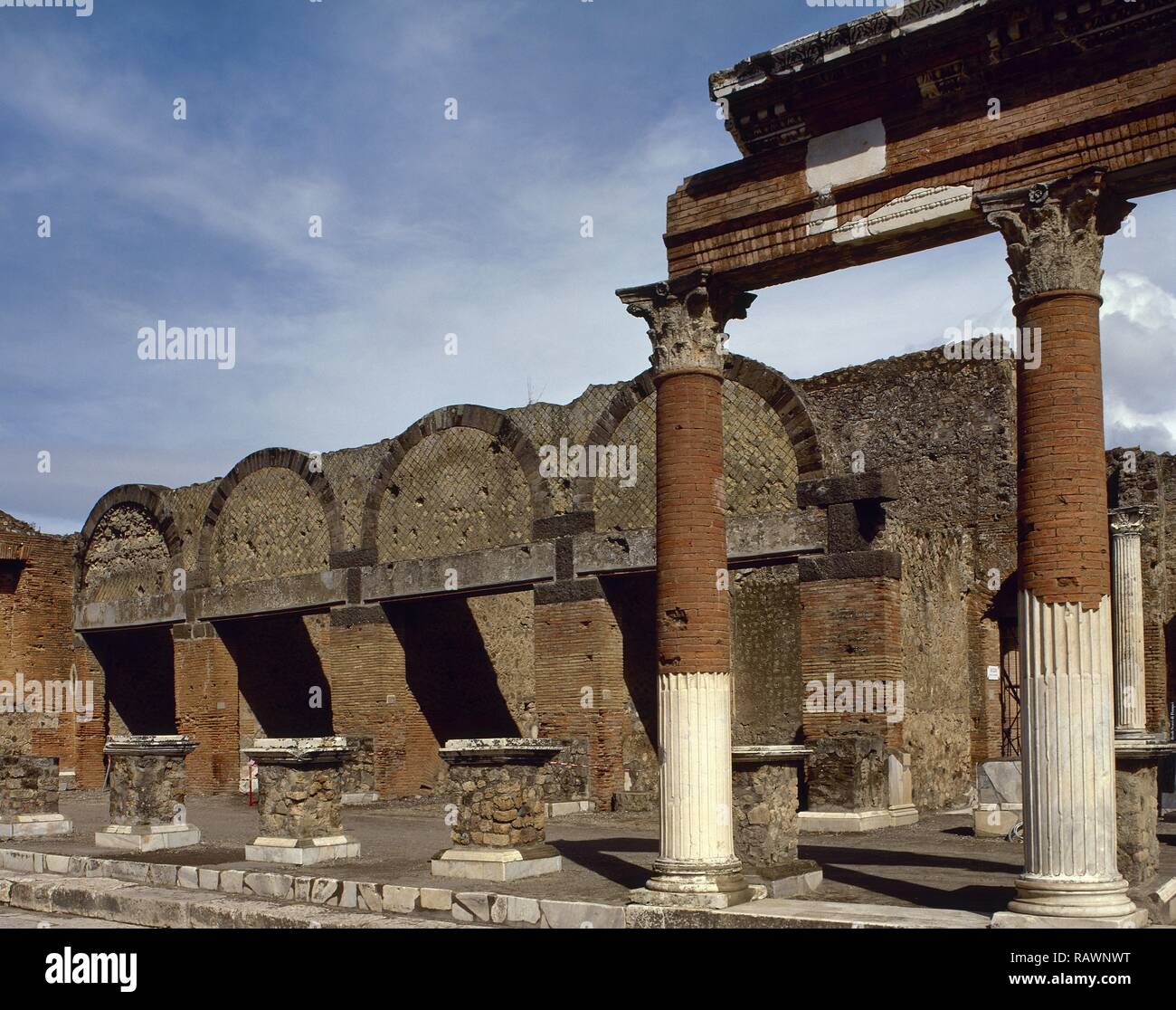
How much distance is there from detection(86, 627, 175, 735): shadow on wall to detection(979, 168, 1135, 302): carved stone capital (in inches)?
690

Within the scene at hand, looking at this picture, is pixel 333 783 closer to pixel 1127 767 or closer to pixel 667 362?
pixel 667 362

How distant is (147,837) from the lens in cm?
1120

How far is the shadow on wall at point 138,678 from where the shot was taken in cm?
2156

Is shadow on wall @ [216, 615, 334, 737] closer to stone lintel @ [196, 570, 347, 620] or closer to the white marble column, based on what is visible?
stone lintel @ [196, 570, 347, 620]

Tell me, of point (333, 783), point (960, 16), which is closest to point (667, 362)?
point (960, 16)

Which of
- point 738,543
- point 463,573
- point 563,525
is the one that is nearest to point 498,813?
point 738,543

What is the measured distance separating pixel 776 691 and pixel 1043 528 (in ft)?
32.3

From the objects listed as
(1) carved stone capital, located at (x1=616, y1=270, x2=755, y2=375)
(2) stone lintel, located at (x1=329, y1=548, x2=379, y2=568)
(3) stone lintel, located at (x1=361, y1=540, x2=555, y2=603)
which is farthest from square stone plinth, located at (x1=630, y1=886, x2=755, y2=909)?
(2) stone lintel, located at (x1=329, y1=548, x2=379, y2=568)

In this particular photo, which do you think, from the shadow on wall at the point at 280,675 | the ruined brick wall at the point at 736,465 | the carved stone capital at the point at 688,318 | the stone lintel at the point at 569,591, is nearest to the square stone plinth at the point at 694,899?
the carved stone capital at the point at 688,318

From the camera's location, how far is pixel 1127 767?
25.4 feet

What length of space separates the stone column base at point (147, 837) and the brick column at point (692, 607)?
216 inches

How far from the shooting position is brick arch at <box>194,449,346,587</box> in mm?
18119

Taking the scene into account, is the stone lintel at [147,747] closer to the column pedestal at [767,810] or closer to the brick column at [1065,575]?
the column pedestal at [767,810]
